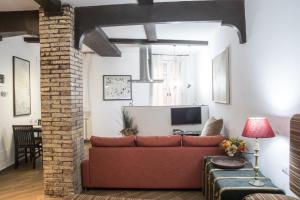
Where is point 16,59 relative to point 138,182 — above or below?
above

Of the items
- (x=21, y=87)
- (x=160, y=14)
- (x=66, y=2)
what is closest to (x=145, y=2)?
(x=160, y=14)

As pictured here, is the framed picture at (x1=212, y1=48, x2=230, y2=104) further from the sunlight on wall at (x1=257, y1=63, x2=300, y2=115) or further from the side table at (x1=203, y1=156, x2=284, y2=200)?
the side table at (x1=203, y1=156, x2=284, y2=200)

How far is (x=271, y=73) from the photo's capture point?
8.88 feet

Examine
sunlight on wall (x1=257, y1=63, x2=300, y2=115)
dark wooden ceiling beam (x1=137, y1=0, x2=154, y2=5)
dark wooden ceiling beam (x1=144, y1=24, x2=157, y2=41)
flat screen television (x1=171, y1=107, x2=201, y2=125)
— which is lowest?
flat screen television (x1=171, y1=107, x2=201, y2=125)

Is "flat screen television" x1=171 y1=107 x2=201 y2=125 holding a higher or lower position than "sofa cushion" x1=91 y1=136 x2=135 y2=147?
higher

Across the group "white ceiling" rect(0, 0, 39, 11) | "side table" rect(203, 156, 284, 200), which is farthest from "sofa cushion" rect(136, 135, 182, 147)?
"white ceiling" rect(0, 0, 39, 11)

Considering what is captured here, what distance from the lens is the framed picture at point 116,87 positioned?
7.74m

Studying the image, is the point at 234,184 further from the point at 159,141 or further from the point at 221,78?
the point at 221,78

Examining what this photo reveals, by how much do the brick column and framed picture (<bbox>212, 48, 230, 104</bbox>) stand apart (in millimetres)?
2437

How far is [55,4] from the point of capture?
3.49 m

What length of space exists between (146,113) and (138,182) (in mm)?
2538

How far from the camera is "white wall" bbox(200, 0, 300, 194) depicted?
7.50 ft

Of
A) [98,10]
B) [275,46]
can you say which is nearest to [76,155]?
[98,10]

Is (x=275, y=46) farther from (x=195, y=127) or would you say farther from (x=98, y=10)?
→ (x=195, y=127)
